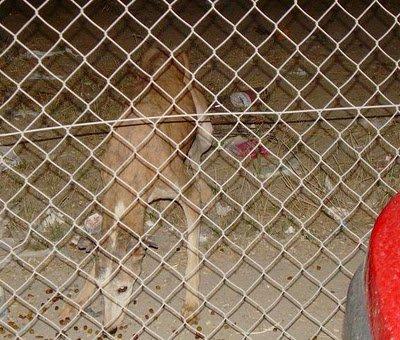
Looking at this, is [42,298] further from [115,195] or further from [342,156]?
[342,156]

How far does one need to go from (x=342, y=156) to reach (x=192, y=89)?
1.40 m

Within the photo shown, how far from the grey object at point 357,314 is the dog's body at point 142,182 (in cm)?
193

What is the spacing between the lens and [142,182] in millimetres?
4484

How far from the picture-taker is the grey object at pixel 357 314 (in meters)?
1.93

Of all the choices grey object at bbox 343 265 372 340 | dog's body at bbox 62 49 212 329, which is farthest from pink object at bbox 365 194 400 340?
dog's body at bbox 62 49 212 329

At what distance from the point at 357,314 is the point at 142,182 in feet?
8.49

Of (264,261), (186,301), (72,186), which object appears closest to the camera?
(186,301)

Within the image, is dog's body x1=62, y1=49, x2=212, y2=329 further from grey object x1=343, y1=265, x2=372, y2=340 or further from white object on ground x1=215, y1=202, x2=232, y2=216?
grey object x1=343, y1=265, x2=372, y2=340

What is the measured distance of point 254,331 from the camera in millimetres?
4328

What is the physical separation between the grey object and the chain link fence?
1363 mm

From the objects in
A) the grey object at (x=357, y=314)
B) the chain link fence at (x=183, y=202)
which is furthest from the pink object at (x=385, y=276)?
the chain link fence at (x=183, y=202)

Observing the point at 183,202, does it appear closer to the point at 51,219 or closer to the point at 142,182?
the point at 142,182

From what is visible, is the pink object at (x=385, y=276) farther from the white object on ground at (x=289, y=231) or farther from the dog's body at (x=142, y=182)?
the white object on ground at (x=289, y=231)

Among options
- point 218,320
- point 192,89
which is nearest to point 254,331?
point 218,320
